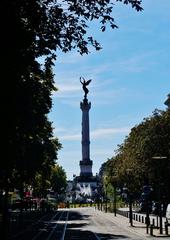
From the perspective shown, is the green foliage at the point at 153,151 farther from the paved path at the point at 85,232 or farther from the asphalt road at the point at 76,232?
the asphalt road at the point at 76,232

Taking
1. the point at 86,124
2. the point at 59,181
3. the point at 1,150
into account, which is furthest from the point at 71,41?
the point at 59,181

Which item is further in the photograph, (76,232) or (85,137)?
(85,137)

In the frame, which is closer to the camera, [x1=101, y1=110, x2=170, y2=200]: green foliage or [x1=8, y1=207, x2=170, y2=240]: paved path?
[x1=8, y1=207, x2=170, y2=240]: paved path

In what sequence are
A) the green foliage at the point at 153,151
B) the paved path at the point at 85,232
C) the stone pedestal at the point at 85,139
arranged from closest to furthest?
the paved path at the point at 85,232
the green foliage at the point at 153,151
the stone pedestal at the point at 85,139

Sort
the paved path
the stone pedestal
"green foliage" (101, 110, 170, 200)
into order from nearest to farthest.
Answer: the paved path → "green foliage" (101, 110, 170, 200) → the stone pedestal

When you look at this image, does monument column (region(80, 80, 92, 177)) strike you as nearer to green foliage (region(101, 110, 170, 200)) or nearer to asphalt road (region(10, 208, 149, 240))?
green foliage (region(101, 110, 170, 200))

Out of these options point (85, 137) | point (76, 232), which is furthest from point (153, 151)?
point (85, 137)

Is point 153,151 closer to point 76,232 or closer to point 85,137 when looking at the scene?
point 76,232

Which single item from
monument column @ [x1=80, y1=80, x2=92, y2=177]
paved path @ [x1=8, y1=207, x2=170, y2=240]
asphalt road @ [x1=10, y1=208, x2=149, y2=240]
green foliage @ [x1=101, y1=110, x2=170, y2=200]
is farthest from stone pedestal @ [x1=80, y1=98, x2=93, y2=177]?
asphalt road @ [x1=10, y1=208, x2=149, y2=240]

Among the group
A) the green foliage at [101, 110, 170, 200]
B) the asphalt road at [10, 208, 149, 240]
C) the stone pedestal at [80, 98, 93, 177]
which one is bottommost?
the asphalt road at [10, 208, 149, 240]

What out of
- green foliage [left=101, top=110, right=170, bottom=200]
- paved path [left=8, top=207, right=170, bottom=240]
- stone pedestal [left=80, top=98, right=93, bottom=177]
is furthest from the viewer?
stone pedestal [left=80, top=98, right=93, bottom=177]

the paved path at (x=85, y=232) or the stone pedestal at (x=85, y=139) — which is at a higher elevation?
the stone pedestal at (x=85, y=139)

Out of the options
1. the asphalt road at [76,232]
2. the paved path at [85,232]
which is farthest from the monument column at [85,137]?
the asphalt road at [76,232]

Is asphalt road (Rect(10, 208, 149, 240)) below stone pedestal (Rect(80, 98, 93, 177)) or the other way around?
below
